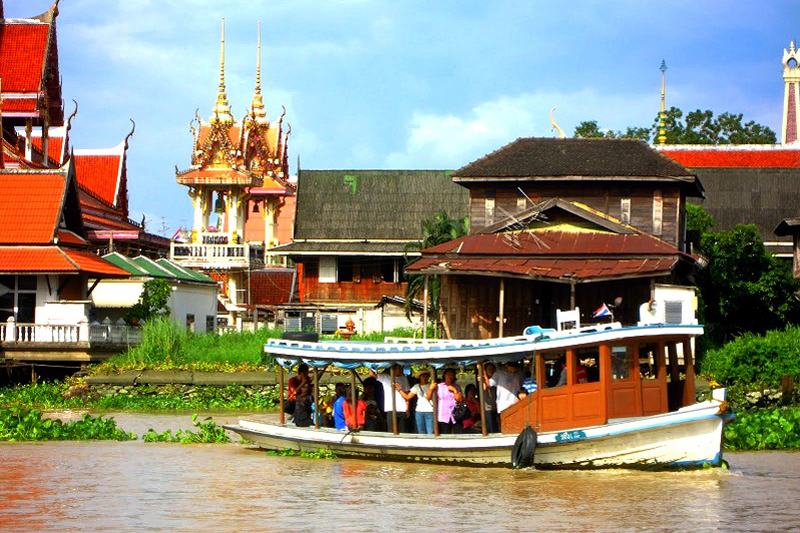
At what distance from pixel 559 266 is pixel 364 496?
52.6 ft

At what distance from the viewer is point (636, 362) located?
18984 millimetres

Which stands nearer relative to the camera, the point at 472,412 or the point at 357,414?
the point at 472,412

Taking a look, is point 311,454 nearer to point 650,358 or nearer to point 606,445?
point 606,445

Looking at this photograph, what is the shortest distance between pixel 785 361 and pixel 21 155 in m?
29.7

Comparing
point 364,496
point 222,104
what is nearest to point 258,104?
point 222,104

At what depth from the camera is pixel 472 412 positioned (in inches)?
797

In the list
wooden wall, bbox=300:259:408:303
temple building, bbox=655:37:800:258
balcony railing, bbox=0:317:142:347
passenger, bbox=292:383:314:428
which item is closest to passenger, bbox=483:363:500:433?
passenger, bbox=292:383:314:428

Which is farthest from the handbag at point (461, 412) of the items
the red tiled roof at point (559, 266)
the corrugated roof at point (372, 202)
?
the corrugated roof at point (372, 202)

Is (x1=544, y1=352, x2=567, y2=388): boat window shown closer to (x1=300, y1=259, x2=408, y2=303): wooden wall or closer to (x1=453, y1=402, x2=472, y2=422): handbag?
(x1=453, y1=402, x2=472, y2=422): handbag

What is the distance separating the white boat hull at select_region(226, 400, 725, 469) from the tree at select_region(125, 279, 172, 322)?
18.7 meters

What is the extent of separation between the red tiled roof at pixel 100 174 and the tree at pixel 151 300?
19537 millimetres

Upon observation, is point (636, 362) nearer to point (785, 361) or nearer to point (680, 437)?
point (680, 437)

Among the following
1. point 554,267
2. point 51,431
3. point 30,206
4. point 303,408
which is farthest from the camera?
point 30,206

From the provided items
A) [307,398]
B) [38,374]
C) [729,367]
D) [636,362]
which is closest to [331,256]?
[38,374]
